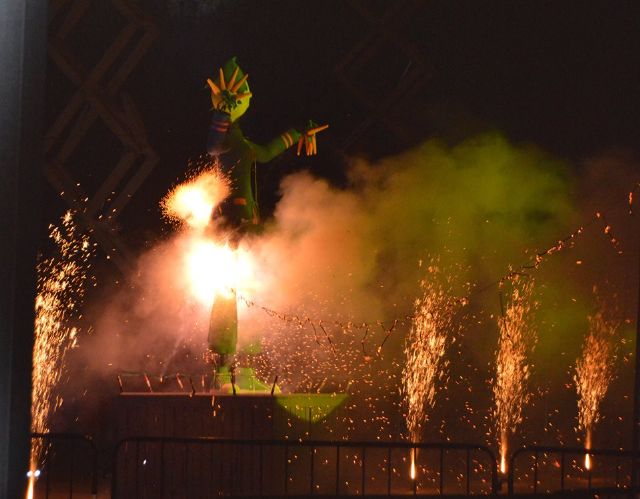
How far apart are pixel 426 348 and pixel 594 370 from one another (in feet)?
6.51

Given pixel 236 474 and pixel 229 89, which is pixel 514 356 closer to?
pixel 236 474

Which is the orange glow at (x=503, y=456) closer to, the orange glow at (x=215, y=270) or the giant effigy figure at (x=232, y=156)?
the giant effigy figure at (x=232, y=156)

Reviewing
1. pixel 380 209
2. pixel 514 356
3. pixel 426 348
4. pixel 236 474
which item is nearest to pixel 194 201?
pixel 380 209

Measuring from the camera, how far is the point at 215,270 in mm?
9086

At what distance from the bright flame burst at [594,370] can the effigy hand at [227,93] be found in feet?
16.5

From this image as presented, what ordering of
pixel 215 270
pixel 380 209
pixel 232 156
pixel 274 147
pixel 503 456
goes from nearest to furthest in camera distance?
1. pixel 232 156
2. pixel 274 147
3. pixel 215 270
4. pixel 503 456
5. pixel 380 209

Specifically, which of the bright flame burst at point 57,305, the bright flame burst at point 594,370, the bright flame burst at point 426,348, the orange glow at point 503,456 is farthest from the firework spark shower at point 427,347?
the bright flame burst at point 57,305

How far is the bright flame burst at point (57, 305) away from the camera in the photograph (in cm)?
1005

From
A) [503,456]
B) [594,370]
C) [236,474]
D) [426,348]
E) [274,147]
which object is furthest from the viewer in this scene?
[426,348]

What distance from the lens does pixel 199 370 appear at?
10703 millimetres

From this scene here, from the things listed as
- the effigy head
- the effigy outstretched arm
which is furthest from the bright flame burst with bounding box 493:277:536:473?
the effigy head

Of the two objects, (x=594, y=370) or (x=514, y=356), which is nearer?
(x=594, y=370)

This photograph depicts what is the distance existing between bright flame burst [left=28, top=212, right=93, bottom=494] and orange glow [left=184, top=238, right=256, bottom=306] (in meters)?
1.24

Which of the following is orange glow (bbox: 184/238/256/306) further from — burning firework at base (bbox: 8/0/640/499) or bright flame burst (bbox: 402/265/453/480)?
bright flame burst (bbox: 402/265/453/480)
